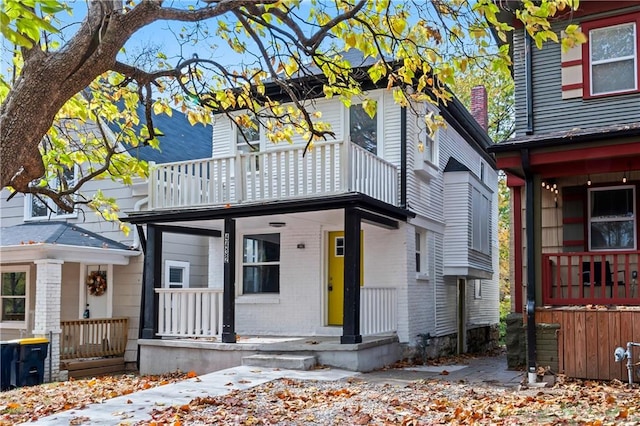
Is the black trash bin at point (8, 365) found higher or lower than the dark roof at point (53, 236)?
lower

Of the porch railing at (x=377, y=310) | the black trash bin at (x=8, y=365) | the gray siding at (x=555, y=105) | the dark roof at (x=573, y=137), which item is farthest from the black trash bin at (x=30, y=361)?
the gray siding at (x=555, y=105)

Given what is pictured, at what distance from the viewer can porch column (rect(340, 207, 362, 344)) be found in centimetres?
1192

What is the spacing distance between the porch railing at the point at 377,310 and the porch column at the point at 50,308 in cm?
689

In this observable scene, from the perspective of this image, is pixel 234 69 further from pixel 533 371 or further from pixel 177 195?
pixel 533 371

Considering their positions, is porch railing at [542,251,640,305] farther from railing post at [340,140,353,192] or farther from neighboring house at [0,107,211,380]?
neighboring house at [0,107,211,380]

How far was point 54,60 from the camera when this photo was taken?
5965 mm

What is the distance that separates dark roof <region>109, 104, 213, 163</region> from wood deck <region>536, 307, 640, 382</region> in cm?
1125

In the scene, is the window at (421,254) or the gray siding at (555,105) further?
the window at (421,254)

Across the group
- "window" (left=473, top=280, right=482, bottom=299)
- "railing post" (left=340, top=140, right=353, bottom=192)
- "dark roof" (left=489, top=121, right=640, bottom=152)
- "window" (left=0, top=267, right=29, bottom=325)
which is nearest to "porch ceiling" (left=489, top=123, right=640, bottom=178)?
"dark roof" (left=489, top=121, right=640, bottom=152)

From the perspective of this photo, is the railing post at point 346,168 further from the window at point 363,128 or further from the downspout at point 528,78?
the downspout at point 528,78

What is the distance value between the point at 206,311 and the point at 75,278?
5.55m

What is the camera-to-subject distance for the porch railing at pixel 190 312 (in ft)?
43.7

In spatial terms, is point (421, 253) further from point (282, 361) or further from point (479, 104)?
point (479, 104)

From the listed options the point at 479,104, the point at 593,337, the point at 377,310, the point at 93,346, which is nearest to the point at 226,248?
the point at 377,310
